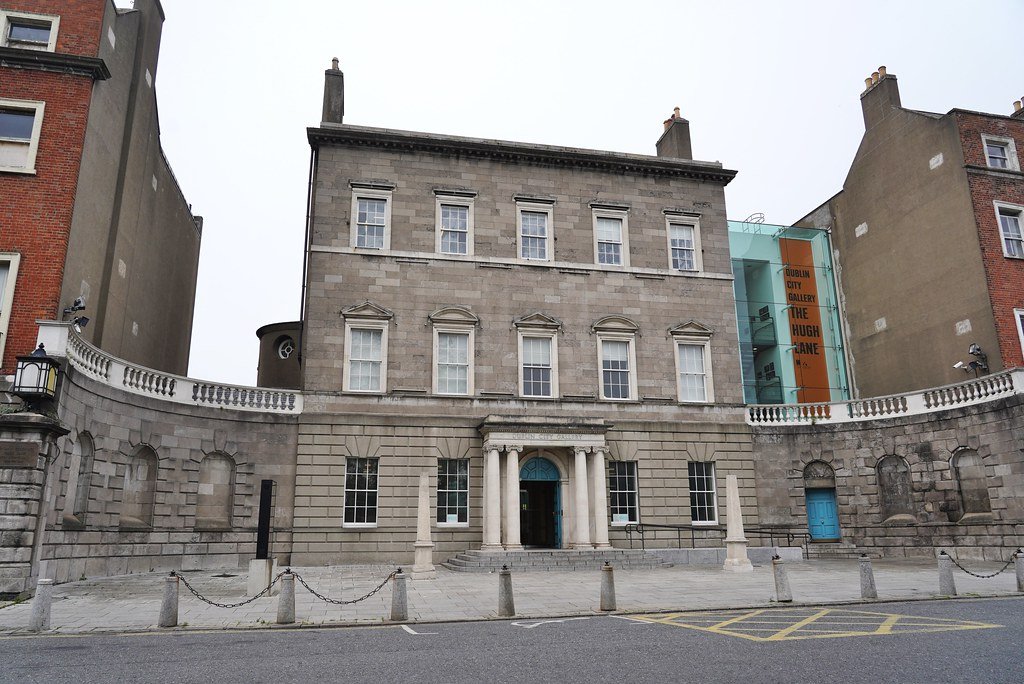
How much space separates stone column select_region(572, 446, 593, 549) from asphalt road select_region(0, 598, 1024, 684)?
11.5 metres

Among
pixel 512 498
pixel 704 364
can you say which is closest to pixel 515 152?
pixel 704 364

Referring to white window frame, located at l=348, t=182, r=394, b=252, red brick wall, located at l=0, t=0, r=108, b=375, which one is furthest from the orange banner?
red brick wall, located at l=0, t=0, r=108, b=375

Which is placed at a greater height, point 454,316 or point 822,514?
point 454,316

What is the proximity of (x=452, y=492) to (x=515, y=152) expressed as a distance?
1248cm

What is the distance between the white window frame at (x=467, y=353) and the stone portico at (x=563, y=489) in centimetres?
164

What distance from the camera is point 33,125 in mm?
18750

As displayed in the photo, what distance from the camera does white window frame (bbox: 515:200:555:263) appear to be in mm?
26734

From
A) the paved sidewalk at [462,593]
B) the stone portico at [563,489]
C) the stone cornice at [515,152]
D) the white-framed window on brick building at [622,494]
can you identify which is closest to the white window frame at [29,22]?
the stone cornice at [515,152]

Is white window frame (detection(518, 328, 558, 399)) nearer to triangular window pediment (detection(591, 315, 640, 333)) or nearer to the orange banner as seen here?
triangular window pediment (detection(591, 315, 640, 333))

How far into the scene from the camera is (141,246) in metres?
25.6

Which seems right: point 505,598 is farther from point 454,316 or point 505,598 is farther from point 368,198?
point 368,198

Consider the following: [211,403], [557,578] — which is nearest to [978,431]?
[557,578]

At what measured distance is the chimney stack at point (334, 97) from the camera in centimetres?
2628

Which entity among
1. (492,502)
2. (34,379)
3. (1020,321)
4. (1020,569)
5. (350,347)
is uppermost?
(1020,321)
